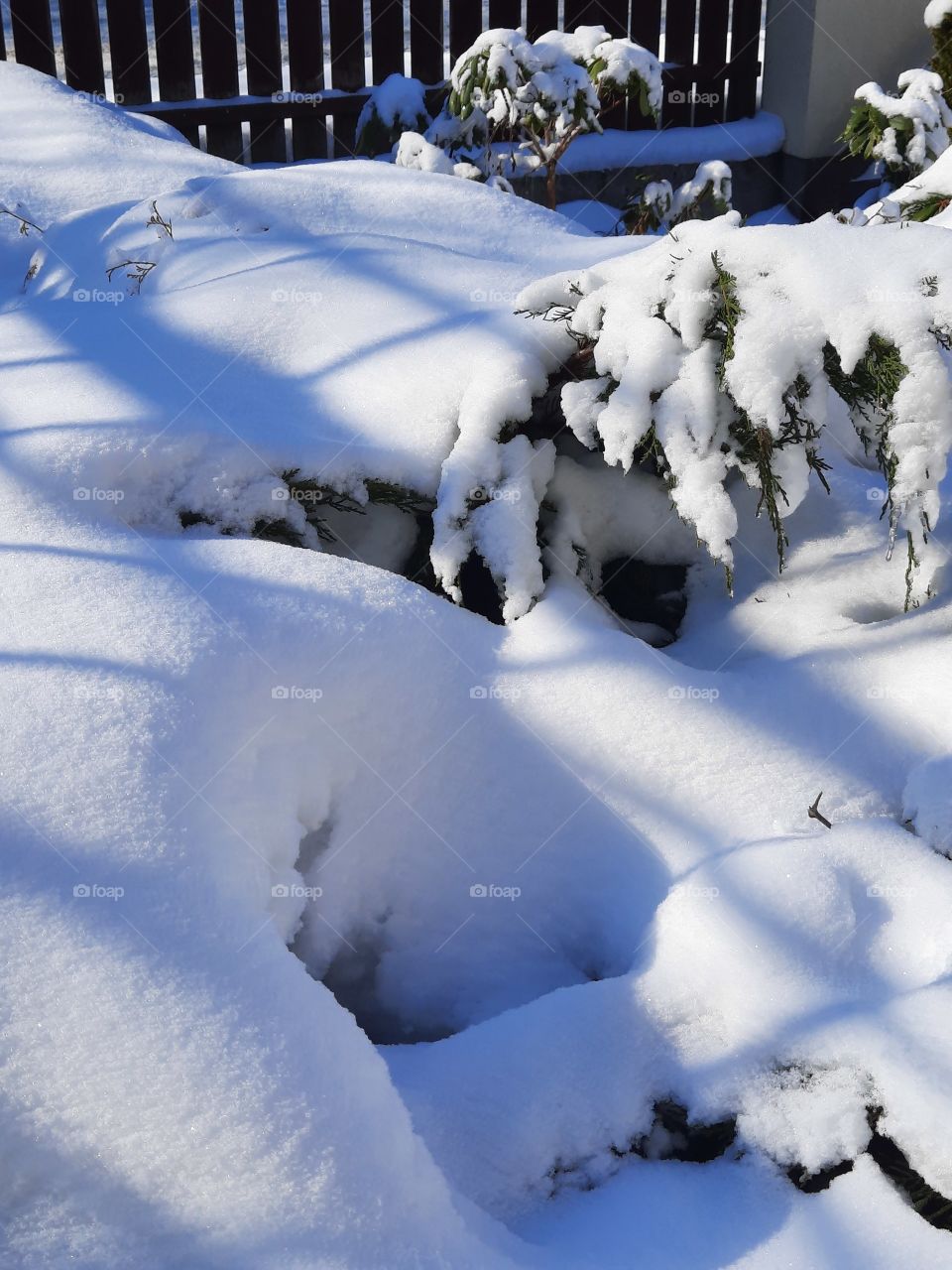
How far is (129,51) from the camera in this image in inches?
236

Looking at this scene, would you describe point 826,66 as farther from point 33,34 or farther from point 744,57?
point 33,34

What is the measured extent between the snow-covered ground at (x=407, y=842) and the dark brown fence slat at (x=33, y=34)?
3.83 meters

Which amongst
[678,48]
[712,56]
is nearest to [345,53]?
[678,48]

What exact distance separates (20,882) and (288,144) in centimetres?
580

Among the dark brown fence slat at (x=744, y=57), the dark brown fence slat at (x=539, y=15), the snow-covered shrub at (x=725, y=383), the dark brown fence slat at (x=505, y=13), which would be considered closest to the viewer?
the snow-covered shrub at (x=725, y=383)

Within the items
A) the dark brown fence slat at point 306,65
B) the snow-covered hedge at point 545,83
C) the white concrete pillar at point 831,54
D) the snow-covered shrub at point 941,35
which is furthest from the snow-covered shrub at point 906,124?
the dark brown fence slat at point 306,65

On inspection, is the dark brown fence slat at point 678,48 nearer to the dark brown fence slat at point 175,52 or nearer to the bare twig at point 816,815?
the dark brown fence slat at point 175,52

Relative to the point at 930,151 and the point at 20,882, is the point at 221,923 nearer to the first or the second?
the point at 20,882

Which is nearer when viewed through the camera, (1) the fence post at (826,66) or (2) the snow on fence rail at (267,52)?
(2) the snow on fence rail at (267,52)

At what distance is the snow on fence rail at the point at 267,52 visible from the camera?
233 inches

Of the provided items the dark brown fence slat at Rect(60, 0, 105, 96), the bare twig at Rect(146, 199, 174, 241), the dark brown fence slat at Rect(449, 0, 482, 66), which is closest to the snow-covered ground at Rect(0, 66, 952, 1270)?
the bare twig at Rect(146, 199, 174, 241)

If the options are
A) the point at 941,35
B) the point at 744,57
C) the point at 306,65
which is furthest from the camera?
the point at 744,57

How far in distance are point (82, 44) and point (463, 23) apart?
2.02 metres

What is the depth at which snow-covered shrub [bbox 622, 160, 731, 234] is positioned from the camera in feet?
15.2
